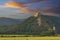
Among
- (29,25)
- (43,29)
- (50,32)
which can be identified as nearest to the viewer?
(50,32)

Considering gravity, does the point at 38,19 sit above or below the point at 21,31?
above

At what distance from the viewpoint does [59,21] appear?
3556cm

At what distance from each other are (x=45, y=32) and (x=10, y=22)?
7.03m

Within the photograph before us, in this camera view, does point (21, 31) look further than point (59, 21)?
No

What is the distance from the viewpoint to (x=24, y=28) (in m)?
34.2

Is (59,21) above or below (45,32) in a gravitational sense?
above

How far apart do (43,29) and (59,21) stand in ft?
13.9

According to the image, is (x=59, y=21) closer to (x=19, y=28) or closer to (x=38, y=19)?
(x=38, y=19)

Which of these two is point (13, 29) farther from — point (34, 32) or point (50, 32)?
point (50, 32)

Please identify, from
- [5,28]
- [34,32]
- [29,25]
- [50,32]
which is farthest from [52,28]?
[5,28]

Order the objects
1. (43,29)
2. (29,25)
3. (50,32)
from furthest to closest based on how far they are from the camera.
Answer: (29,25) → (43,29) → (50,32)

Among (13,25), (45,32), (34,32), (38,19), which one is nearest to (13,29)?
(13,25)

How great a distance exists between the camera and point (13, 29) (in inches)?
1268

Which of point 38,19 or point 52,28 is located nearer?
point 52,28
